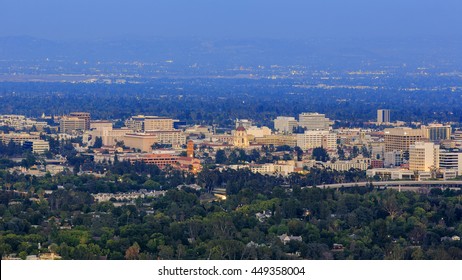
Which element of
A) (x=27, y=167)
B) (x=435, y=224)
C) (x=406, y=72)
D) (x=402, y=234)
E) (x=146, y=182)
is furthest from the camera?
(x=406, y=72)

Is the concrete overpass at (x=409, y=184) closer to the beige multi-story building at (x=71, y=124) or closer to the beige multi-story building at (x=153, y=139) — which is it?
the beige multi-story building at (x=153, y=139)

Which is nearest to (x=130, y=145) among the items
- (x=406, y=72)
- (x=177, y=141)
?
(x=177, y=141)

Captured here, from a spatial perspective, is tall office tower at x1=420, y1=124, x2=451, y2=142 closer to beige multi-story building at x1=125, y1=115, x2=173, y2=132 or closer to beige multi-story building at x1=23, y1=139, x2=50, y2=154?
beige multi-story building at x1=125, y1=115, x2=173, y2=132

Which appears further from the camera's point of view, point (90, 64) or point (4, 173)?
point (90, 64)

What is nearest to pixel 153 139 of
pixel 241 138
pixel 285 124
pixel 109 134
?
pixel 109 134

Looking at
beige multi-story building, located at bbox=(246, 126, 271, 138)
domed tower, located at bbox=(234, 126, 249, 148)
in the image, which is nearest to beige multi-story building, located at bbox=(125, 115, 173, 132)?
beige multi-story building, located at bbox=(246, 126, 271, 138)

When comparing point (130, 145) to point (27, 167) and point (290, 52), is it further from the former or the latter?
point (290, 52)

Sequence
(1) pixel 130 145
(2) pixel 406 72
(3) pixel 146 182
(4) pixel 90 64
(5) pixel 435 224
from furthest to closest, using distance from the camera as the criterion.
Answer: (4) pixel 90 64, (2) pixel 406 72, (1) pixel 130 145, (3) pixel 146 182, (5) pixel 435 224
